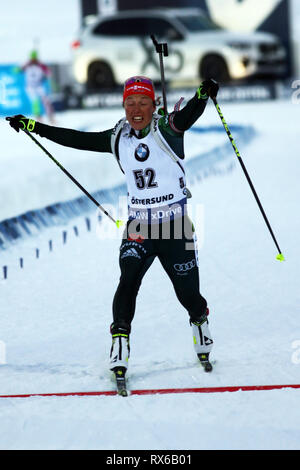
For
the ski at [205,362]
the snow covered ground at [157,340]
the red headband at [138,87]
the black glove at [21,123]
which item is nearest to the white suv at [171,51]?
the snow covered ground at [157,340]

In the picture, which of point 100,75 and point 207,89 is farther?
point 100,75

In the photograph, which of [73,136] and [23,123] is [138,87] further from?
[23,123]

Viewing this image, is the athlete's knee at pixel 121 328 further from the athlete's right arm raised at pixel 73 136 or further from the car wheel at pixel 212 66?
the car wheel at pixel 212 66

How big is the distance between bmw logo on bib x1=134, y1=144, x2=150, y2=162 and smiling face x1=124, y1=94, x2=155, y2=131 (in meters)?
0.09

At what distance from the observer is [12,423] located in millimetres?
3357

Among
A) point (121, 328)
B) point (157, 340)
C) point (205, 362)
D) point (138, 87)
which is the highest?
point (138, 87)

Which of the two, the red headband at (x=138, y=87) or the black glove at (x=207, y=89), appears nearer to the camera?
the black glove at (x=207, y=89)

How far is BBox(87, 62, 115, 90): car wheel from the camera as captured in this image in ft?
71.4

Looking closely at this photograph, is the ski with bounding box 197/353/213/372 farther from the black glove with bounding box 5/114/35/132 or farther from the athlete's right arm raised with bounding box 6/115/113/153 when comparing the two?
the black glove with bounding box 5/114/35/132

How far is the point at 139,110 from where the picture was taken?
3.71m

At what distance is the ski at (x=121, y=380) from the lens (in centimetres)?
365

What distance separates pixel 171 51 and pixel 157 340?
1757 cm

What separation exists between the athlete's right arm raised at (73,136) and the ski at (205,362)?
1195 millimetres

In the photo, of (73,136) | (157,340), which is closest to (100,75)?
(157,340)
